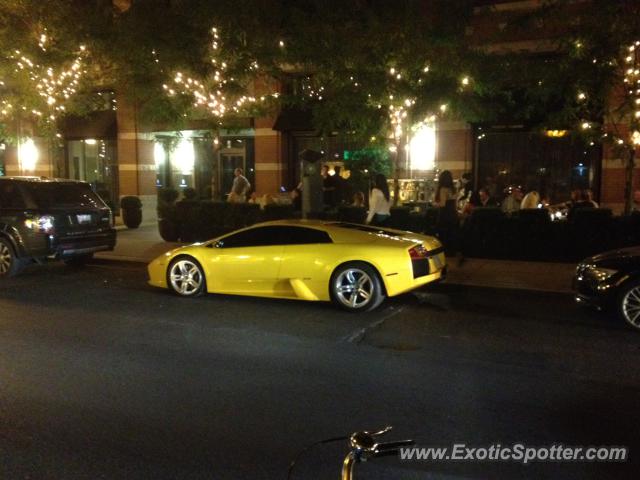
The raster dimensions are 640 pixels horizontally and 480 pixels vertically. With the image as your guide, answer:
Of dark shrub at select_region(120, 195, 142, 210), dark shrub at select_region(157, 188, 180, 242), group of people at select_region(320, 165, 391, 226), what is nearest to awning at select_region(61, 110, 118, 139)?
dark shrub at select_region(120, 195, 142, 210)

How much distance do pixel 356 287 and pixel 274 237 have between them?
152 cm

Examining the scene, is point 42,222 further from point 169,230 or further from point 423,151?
point 423,151

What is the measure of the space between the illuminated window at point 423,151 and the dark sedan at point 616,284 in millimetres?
11215

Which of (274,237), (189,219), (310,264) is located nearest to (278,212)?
(189,219)

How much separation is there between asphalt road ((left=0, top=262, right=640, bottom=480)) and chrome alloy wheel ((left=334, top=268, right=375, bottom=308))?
259mm

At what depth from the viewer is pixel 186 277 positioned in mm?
10250

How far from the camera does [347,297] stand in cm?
914

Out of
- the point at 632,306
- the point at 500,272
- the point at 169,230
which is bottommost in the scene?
the point at 500,272

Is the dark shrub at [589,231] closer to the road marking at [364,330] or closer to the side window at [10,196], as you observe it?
the road marking at [364,330]

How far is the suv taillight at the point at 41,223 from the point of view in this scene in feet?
39.1

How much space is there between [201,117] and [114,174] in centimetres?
1071

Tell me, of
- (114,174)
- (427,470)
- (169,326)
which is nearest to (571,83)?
(169,326)

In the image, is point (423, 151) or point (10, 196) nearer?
point (10, 196)

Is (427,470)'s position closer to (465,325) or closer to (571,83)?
(465,325)
